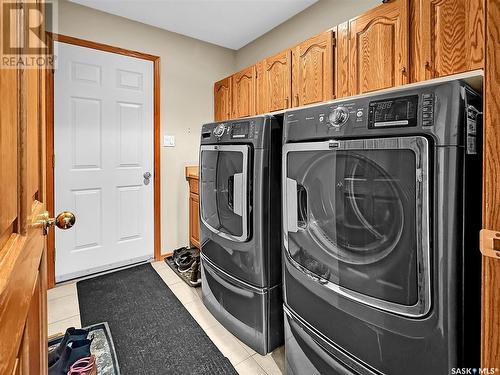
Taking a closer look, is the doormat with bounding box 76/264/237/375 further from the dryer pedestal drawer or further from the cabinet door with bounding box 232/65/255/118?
the cabinet door with bounding box 232/65/255/118

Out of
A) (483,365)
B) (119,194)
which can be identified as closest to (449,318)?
(483,365)

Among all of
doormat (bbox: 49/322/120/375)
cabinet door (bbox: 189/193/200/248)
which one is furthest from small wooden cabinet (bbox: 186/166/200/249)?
doormat (bbox: 49/322/120/375)

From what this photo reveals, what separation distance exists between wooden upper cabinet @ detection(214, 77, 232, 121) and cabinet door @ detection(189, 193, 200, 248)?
98cm

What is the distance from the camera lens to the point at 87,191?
2535mm

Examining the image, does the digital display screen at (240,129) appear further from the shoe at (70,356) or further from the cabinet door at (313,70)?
the shoe at (70,356)

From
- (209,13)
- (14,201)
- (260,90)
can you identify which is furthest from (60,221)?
(209,13)

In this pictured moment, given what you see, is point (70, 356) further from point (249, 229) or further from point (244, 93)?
point (244, 93)

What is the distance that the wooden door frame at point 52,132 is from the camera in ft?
7.50

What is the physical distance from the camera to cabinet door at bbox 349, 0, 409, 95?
1527mm

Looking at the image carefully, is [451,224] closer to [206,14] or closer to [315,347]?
[315,347]

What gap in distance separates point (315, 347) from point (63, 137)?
2.52 meters

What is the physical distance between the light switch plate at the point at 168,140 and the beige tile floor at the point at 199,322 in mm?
1331

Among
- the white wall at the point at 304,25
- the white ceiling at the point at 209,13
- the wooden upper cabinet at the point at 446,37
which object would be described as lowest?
the wooden upper cabinet at the point at 446,37

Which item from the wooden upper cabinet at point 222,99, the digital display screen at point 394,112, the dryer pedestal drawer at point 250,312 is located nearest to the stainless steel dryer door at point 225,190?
the dryer pedestal drawer at point 250,312
